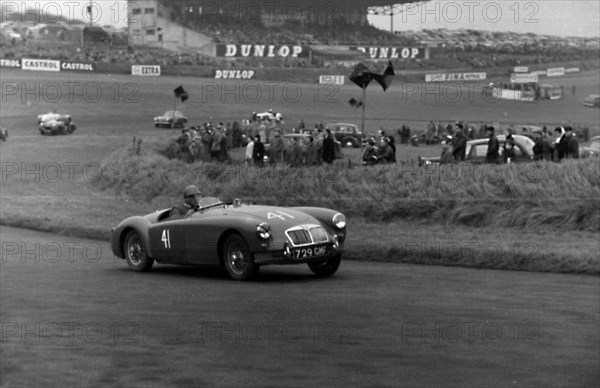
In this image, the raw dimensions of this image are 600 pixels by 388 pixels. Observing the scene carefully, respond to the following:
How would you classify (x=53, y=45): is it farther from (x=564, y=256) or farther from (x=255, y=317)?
(x=255, y=317)

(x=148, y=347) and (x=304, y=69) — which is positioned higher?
(x=304, y=69)

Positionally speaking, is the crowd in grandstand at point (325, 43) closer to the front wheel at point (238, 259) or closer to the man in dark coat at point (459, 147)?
the man in dark coat at point (459, 147)

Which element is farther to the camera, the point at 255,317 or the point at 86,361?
the point at 255,317

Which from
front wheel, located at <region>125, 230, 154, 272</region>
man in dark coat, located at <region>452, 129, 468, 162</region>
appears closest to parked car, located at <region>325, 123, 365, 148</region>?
man in dark coat, located at <region>452, 129, 468, 162</region>

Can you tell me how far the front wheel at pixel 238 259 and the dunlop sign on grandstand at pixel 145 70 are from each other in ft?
73.9

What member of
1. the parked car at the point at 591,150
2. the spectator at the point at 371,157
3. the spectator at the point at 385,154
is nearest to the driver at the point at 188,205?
the spectator at the point at 371,157

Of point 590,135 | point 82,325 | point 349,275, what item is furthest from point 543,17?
point 82,325

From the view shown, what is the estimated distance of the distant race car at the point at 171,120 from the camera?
3159 centimetres

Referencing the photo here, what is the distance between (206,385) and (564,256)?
799cm

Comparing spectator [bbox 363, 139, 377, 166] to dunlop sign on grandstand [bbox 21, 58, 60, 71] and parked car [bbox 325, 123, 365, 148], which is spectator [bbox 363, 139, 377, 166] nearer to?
parked car [bbox 325, 123, 365, 148]

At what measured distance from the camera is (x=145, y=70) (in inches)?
1309

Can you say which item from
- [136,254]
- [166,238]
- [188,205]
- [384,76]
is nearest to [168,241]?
[166,238]

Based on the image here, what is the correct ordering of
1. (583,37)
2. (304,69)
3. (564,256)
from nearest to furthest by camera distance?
(564,256)
(304,69)
(583,37)

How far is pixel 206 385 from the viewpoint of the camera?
19.6 feet
